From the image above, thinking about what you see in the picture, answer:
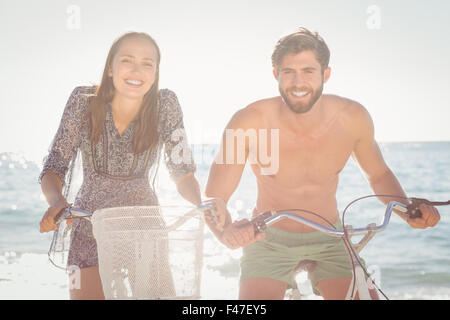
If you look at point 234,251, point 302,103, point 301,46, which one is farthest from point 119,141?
point 234,251

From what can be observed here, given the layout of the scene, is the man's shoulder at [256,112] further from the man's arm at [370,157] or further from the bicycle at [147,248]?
the bicycle at [147,248]

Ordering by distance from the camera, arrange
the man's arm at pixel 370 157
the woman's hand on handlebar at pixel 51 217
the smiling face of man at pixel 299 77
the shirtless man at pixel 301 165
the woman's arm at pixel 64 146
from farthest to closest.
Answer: the man's arm at pixel 370 157 < the smiling face of man at pixel 299 77 < the shirtless man at pixel 301 165 < the woman's arm at pixel 64 146 < the woman's hand on handlebar at pixel 51 217

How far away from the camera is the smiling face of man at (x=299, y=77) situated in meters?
3.78

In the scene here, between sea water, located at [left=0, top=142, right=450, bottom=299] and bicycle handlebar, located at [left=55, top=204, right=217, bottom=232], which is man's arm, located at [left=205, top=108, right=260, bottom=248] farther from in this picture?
bicycle handlebar, located at [left=55, top=204, right=217, bottom=232]

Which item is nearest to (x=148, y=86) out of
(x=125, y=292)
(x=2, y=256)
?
(x=125, y=292)

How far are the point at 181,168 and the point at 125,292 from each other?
3.67 feet

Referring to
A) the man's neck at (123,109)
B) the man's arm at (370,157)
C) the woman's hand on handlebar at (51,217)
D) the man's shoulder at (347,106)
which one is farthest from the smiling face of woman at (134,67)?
the man's arm at (370,157)

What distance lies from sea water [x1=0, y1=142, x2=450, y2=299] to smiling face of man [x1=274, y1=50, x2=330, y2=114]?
99cm

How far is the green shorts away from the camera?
360 centimetres

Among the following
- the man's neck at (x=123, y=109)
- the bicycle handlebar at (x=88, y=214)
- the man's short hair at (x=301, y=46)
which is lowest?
the bicycle handlebar at (x=88, y=214)

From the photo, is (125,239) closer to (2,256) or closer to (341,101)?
(341,101)

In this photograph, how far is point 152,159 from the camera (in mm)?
3604

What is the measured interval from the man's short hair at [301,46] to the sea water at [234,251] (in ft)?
3.65

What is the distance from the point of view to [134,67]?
3.40 m
